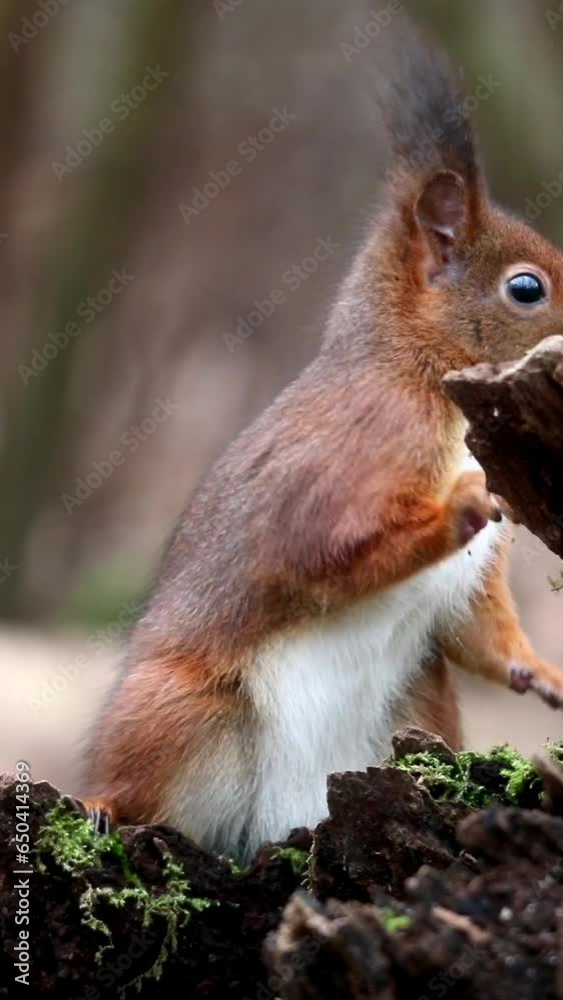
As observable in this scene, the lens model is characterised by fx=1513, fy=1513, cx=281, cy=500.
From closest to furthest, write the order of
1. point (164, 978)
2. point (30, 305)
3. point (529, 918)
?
point (529, 918) → point (164, 978) → point (30, 305)

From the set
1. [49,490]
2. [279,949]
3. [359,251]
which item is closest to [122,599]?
[49,490]

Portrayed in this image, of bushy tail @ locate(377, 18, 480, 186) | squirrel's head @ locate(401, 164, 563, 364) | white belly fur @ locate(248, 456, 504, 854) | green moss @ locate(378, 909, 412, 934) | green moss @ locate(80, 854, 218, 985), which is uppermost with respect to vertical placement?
bushy tail @ locate(377, 18, 480, 186)

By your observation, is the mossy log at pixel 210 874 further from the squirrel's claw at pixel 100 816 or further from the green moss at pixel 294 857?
the squirrel's claw at pixel 100 816

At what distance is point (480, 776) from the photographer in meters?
3.04

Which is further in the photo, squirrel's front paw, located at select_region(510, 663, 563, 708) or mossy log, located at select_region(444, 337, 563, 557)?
squirrel's front paw, located at select_region(510, 663, 563, 708)

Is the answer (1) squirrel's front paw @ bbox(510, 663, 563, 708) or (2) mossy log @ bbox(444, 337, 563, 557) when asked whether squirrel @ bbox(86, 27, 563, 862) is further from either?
(2) mossy log @ bbox(444, 337, 563, 557)

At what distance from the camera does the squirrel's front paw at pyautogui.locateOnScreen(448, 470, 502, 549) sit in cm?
352

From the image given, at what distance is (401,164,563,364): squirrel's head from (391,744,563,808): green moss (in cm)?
126

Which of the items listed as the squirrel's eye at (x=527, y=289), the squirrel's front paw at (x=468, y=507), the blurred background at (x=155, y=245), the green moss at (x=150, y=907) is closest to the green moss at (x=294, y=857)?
the green moss at (x=150, y=907)

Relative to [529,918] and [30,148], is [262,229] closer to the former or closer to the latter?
[30,148]

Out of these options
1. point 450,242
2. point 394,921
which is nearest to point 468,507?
point 450,242

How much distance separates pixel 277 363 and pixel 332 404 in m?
7.83

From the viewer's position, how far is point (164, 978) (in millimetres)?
2906

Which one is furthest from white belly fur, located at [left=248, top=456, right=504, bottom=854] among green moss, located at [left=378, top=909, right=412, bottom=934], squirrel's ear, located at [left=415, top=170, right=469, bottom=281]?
green moss, located at [left=378, top=909, right=412, bottom=934]
